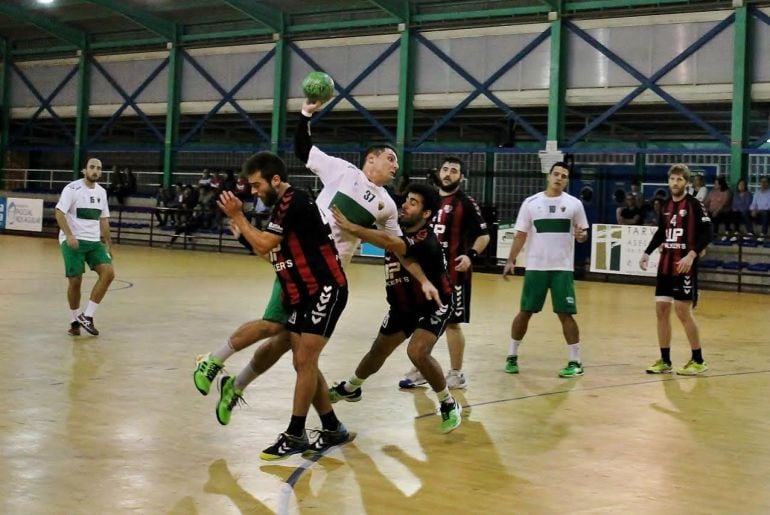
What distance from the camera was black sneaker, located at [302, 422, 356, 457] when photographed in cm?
577

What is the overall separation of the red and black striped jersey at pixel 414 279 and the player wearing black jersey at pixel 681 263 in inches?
116

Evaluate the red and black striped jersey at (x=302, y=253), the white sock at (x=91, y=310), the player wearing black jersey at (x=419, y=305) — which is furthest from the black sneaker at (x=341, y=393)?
the white sock at (x=91, y=310)

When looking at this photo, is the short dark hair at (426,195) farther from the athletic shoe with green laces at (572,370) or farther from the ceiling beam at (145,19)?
the ceiling beam at (145,19)

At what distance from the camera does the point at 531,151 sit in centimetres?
2472

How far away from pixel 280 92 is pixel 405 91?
442cm

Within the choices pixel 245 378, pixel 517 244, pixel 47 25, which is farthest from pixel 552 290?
pixel 47 25

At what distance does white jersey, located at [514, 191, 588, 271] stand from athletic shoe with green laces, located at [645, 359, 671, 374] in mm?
1249

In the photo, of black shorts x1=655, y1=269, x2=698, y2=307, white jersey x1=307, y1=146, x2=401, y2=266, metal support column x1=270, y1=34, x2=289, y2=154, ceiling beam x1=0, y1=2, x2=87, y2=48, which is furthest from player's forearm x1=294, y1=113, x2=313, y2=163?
ceiling beam x1=0, y1=2, x2=87, y2=48

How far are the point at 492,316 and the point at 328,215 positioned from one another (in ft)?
23.5

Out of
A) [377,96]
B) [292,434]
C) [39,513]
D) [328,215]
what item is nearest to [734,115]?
[377,96]

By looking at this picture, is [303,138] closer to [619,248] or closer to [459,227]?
[459,227]

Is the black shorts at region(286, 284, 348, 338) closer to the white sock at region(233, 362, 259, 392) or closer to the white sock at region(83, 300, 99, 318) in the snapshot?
the white sock at region(233, 362, 259, 392)

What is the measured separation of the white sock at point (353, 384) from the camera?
712 cm

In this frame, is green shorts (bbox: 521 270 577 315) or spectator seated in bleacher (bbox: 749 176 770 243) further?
spectator seated in bleacher (bbox: 749 176 770 243)
